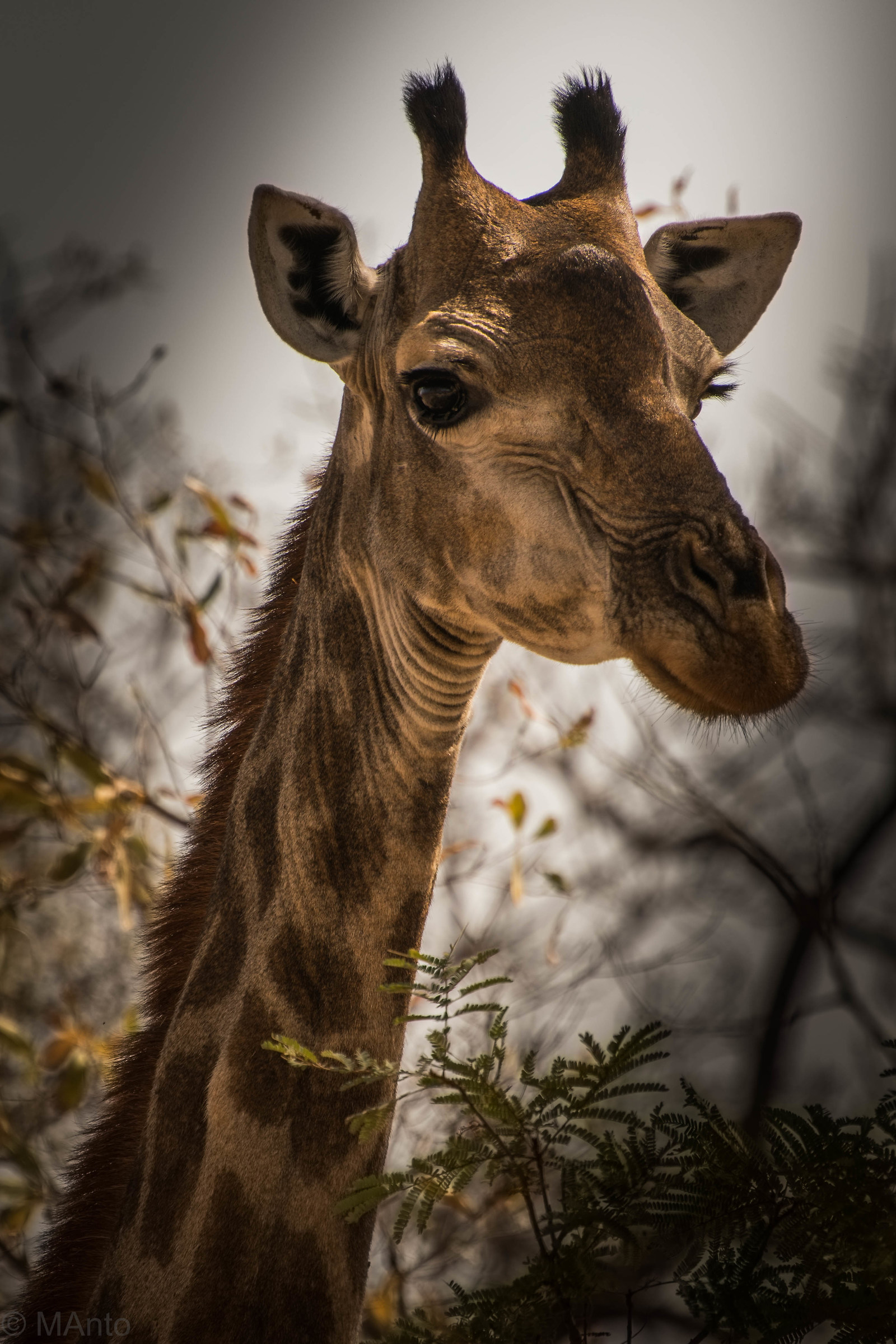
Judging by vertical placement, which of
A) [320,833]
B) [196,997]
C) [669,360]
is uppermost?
[669,360]

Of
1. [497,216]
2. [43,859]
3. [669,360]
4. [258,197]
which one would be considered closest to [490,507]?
[669,360]

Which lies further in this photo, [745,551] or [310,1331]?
[310,1331]

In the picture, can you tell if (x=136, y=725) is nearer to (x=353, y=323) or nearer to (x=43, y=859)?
(x=43, y=859)

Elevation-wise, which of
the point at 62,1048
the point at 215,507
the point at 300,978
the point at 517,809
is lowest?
the point at 300,978

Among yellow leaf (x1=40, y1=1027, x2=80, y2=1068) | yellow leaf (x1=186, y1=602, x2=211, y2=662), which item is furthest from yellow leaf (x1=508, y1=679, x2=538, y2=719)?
yellow leaf (x1=40, y1=1027, x2=80, y2=1068)

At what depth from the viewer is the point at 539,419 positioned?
1.93 metres

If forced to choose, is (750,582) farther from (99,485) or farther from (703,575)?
(99,485)

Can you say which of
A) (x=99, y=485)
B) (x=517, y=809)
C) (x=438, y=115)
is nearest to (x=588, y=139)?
(x=438, y=115)

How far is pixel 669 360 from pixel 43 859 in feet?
15.1

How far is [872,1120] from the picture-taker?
1.53m

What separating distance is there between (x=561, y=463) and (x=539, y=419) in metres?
0.09

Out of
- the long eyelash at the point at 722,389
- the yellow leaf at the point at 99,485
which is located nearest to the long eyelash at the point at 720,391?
the long eyelash at the point at 722,389

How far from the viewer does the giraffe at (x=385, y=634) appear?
5.96 feet

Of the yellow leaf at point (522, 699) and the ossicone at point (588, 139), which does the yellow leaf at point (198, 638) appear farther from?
the ossicone at point (588, 139)
